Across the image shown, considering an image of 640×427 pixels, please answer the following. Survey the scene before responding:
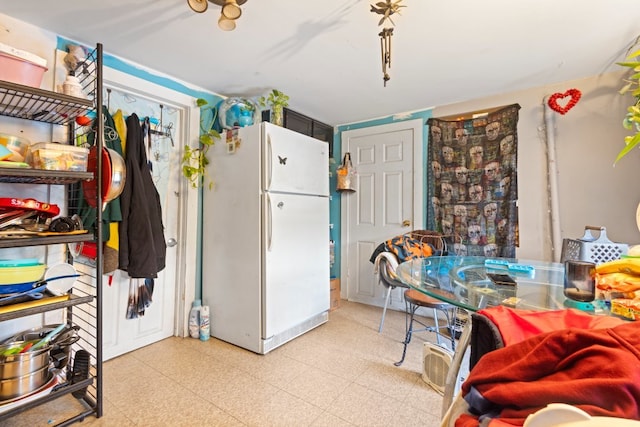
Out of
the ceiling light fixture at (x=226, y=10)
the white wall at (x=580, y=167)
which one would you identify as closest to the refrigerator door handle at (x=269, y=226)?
the ceiling light fixture at (x=226, y=10)

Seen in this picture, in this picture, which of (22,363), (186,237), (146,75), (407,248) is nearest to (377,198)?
(407,248)

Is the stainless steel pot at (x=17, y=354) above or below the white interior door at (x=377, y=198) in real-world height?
below

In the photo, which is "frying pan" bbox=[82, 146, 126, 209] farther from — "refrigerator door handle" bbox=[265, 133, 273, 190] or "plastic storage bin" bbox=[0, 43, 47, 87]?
"refrigerator door handle" bbox=[265, 133, 273, 190]

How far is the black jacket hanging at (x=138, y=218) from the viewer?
2.03 m

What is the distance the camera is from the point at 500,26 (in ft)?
5.82

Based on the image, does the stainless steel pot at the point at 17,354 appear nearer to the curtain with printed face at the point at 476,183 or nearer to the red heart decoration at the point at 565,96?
the curtain with printed face at the point at 476,183

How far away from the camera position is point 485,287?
4.09ft

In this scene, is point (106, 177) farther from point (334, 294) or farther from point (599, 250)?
point (599, 250)

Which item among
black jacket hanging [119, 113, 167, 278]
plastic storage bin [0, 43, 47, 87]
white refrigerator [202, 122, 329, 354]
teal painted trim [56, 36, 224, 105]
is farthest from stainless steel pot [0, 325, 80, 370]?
teal painted trim [56, 36, 224, 105]

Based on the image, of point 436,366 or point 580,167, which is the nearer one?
point 436,366

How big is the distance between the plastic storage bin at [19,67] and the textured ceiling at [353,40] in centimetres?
44

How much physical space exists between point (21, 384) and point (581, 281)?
2.42 metres

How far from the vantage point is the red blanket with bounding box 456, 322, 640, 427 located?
353 mm

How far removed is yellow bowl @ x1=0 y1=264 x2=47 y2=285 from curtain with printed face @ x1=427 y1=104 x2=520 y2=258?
3.05m
